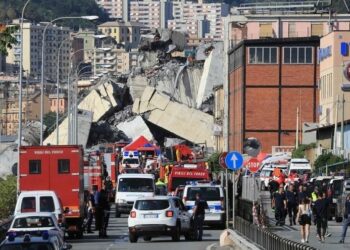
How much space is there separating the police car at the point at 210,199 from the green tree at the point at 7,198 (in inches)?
242

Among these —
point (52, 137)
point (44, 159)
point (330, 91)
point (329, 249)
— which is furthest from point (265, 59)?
point (329, 249)

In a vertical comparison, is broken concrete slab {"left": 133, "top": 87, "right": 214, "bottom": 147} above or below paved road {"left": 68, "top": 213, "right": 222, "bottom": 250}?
above

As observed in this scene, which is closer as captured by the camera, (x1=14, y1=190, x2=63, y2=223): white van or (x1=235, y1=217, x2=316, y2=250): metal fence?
(x1=235, y1=217, x2=316, y2=250): metal fence

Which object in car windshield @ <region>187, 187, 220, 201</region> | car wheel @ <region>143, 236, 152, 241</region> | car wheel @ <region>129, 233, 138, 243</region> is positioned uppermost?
car windshield @ <region>187, 187, 220, 201</region>

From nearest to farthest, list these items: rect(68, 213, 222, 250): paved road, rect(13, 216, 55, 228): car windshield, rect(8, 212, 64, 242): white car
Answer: rect(8, 212, 64, 242): white car, rect(13, 216, 55, 228): car windshield, rect(68, 213, 222, 250): paved road

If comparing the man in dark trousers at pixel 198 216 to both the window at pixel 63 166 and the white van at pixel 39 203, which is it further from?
the window at pixel 63 166

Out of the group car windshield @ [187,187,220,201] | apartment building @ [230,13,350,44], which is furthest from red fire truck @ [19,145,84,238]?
apartment building @ [230,13,350,44]

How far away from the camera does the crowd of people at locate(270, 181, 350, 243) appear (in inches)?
1678

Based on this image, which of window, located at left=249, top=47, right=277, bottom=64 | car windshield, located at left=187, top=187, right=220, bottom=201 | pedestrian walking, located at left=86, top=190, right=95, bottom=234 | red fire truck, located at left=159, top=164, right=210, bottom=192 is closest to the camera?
pedestrian walking, located at left=86, top=190, right=95, bottom=234

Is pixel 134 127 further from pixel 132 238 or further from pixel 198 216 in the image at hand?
pixel 198 216

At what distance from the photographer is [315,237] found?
153 ft

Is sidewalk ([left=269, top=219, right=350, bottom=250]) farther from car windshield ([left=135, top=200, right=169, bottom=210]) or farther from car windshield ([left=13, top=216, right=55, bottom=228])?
car windshield ([left=13, top=216, right=55, bottom=228])

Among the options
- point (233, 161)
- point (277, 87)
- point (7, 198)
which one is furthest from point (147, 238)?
point (277, 87)

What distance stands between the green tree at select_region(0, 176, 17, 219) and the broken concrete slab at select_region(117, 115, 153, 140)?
298 ft
